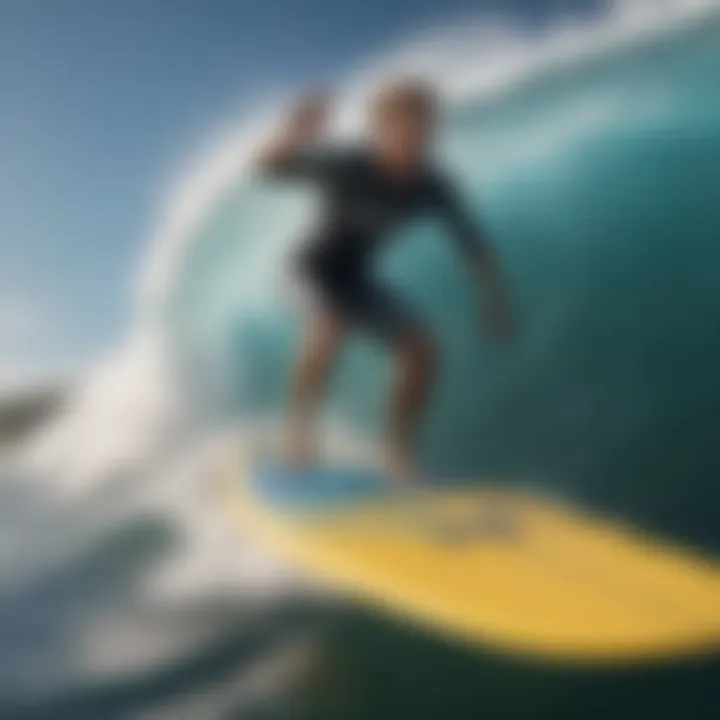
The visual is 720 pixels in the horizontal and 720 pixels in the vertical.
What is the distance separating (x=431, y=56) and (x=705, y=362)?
0.40m

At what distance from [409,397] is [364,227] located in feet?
0.56

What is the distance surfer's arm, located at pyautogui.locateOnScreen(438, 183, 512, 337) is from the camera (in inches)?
45.9

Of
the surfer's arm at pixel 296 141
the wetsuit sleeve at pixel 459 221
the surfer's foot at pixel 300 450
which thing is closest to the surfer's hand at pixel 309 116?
the surfer's arm at pixel 296 141

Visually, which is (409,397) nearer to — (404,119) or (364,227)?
(364,227)

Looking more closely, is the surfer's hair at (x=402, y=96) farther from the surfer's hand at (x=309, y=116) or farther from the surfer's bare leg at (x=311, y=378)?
the surfer's bare leg at (x=311, y=378)

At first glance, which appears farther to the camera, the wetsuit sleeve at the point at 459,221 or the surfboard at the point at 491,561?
the wetsuit sleeve at the point at 459,221

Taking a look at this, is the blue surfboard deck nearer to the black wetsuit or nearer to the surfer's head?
the black wetsuit

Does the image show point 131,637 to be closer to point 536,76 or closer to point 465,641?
point 465,641

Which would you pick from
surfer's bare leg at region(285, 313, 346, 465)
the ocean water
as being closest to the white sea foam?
the ocean water

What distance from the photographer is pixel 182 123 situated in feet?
4.08

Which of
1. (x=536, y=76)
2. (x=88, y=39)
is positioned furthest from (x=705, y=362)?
(x=88, y=39)

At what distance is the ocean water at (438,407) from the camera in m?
1.11

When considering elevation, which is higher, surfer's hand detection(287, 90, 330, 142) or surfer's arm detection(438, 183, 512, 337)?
surfer's hand detection(287, 90, 330, 142)

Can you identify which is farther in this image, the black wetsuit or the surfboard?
the black wetsuit
